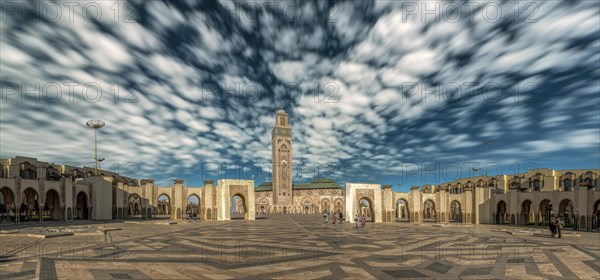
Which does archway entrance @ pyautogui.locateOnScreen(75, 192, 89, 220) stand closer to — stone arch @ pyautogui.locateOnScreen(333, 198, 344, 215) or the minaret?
the minaret

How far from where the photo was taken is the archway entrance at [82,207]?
42344mm

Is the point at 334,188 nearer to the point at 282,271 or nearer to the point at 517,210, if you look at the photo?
the point at 517,210

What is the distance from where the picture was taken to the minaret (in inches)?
3979

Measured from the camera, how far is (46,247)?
13.7 metres

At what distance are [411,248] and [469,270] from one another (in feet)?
16.0

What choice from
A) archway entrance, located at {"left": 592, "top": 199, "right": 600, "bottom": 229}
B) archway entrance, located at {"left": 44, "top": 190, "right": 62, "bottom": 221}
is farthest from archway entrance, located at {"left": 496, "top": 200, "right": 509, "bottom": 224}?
archway entrance, located at {"left": 44, "top": 190, "right": 62, "bottom": 221}

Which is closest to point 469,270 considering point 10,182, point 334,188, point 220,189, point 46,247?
point 46,247

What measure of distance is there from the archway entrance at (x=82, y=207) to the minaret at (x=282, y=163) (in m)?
60.3

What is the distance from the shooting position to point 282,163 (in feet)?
337

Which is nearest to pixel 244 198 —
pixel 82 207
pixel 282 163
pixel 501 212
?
pixel 82 207

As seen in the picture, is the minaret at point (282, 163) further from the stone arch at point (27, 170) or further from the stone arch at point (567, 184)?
the stone arch at point (567, 184)

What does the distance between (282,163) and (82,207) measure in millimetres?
63574

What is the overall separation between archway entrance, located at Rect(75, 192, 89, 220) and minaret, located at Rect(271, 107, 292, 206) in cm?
6026

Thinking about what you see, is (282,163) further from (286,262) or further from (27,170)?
(286,262)
